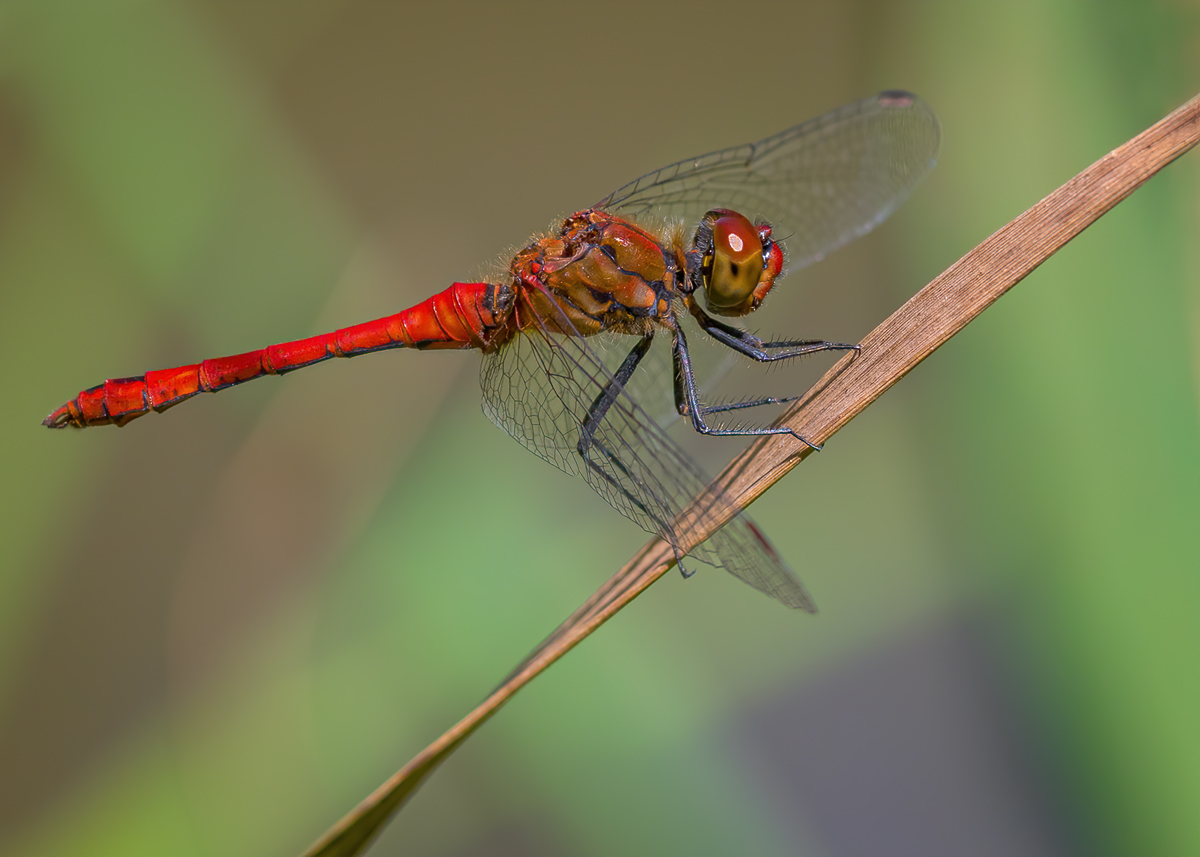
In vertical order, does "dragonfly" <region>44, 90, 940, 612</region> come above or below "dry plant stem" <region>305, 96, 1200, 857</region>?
above

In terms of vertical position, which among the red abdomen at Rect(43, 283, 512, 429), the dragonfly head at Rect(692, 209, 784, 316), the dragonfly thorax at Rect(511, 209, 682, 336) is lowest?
the dragonfly head at Rect(692, 209, 784, 316)

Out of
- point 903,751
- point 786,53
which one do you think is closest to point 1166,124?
point 903,751

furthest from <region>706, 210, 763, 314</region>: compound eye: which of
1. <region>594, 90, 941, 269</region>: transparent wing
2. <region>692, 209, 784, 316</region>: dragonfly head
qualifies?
<region>594, 90, 941, 269</region>: transparent wing

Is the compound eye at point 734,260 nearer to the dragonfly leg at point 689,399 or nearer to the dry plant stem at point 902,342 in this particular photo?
the dragonfly leg at point 689,399

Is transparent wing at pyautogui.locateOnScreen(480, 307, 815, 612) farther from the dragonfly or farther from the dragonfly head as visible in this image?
the dragonfly head

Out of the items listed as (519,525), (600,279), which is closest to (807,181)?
(600,279)

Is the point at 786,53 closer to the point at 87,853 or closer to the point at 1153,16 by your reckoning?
the point at 1153,16

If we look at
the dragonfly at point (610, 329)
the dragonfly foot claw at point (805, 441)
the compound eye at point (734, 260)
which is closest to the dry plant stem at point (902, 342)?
A: the dragonfly foot claw at point (805, 441)

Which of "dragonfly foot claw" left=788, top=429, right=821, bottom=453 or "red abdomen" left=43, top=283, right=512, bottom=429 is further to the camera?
"red abdomen" left=43, top=283, right=512, bottom=429

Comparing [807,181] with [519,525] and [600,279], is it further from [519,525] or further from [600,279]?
[519,525]
